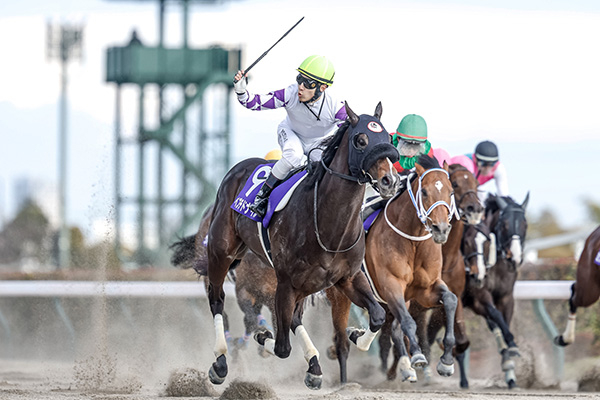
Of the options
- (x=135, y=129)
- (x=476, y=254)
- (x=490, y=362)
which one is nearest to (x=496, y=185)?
(x=476, y=254)

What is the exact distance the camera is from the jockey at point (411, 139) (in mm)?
7844

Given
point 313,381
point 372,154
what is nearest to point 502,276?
point 313,381

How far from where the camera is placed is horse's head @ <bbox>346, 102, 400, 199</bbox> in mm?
5742

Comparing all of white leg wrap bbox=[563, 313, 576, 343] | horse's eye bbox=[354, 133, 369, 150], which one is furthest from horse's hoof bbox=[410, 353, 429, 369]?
white leg wrap bbox=[563, 313, 576, 343]

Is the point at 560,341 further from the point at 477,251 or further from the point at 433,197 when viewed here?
the point at 433,197

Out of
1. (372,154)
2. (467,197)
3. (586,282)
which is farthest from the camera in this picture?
(586,282)

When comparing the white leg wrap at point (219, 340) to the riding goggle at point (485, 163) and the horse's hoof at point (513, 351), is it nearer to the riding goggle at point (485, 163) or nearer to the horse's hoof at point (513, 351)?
the horse's hoof at point (513, 351)

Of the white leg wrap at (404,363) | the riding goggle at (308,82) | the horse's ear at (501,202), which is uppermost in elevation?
the riding goggle at (308,82)

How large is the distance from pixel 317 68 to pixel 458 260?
2959mm

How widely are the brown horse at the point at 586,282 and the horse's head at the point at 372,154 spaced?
413cm

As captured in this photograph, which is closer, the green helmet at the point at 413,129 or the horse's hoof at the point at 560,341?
the green helmet at the point at 413,129

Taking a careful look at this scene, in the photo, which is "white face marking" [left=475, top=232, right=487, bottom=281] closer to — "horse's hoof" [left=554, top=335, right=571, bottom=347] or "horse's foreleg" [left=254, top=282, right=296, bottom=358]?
Answer: "horse's hoof" [left=554, top=335, right=571, bottom=347]

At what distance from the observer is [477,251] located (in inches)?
362

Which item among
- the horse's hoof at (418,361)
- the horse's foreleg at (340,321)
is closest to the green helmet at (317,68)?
the horse's hoof at (418,361)
